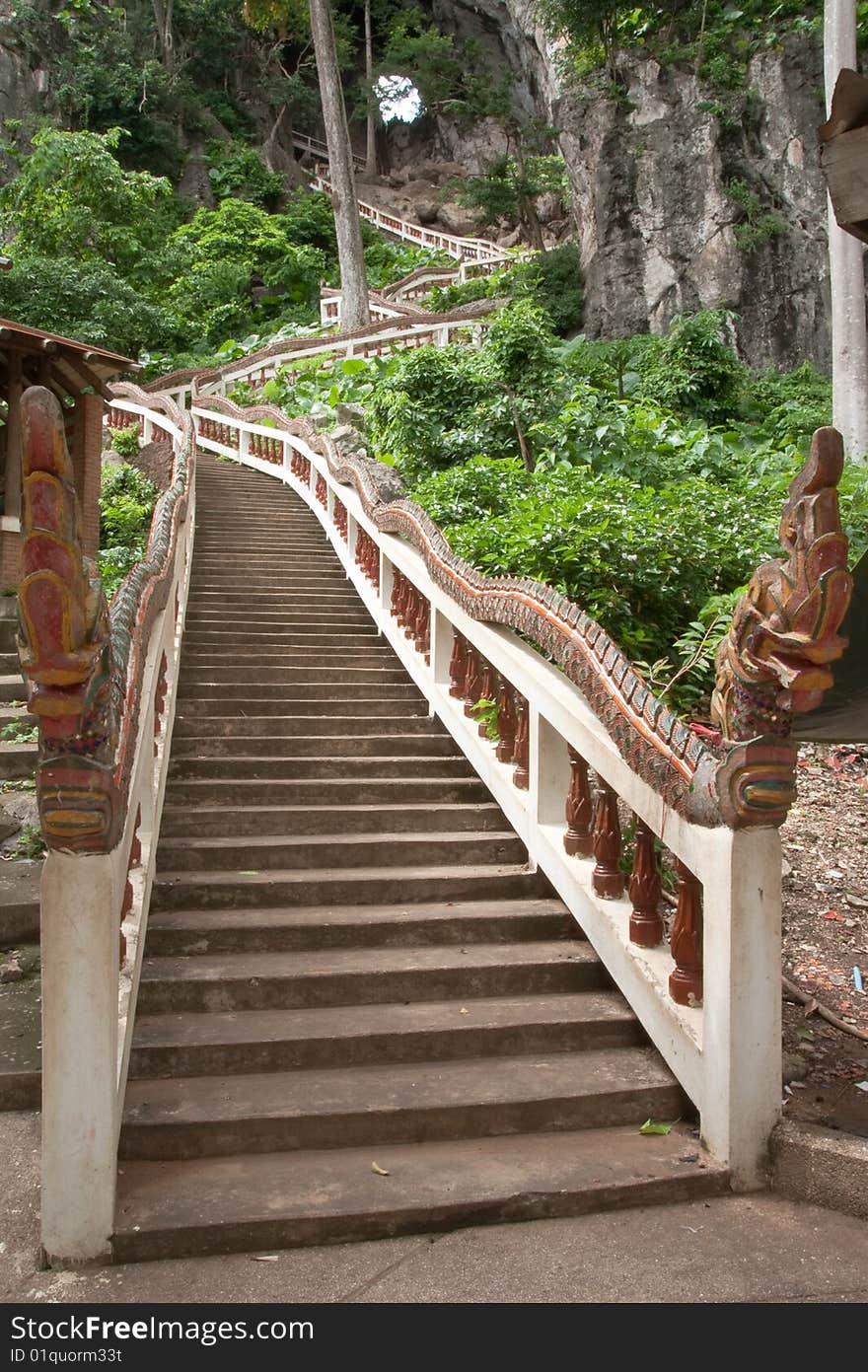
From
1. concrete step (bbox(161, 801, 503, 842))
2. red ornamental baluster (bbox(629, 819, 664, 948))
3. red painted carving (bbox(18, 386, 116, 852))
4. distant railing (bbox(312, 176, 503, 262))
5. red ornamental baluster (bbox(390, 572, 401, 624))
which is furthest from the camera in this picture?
distant railing (bbox(312, 176, 503, 262))

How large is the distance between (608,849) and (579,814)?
0.29 meters

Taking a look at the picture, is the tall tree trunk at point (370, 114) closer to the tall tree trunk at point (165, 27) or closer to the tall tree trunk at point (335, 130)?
the tall tree trunk at point (165, 27)

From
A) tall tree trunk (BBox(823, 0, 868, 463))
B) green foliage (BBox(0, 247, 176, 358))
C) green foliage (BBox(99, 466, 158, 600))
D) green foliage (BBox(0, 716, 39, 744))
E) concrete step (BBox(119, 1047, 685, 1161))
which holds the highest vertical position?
green foliage (BBox(0, 247, 176, 358))

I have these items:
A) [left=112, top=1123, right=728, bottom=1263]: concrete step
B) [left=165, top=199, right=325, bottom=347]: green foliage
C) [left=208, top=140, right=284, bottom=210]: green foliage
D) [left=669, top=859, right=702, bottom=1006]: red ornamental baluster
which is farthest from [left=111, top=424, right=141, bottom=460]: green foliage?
[left=208, top=140, right=284, bottom=210]: green foliage

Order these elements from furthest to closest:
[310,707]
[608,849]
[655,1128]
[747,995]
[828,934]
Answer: [310,707]
[828,934]
[608,849]
[655,1128]
[747,995]

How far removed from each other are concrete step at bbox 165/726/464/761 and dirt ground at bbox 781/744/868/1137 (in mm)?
1990

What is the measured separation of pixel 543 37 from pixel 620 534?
80.9 ft

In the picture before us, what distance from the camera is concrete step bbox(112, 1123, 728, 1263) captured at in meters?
2.84

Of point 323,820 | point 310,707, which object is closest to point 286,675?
point 310,707

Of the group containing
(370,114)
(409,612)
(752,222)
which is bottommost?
(409,612)

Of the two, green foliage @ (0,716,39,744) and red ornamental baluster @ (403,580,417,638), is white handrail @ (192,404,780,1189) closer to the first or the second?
red ornamental baluster @ (403,580,417,638)

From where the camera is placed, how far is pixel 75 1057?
280 centimetres

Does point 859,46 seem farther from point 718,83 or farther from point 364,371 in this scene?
point 364,371

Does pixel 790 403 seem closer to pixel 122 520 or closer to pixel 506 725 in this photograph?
pixel 122 520
